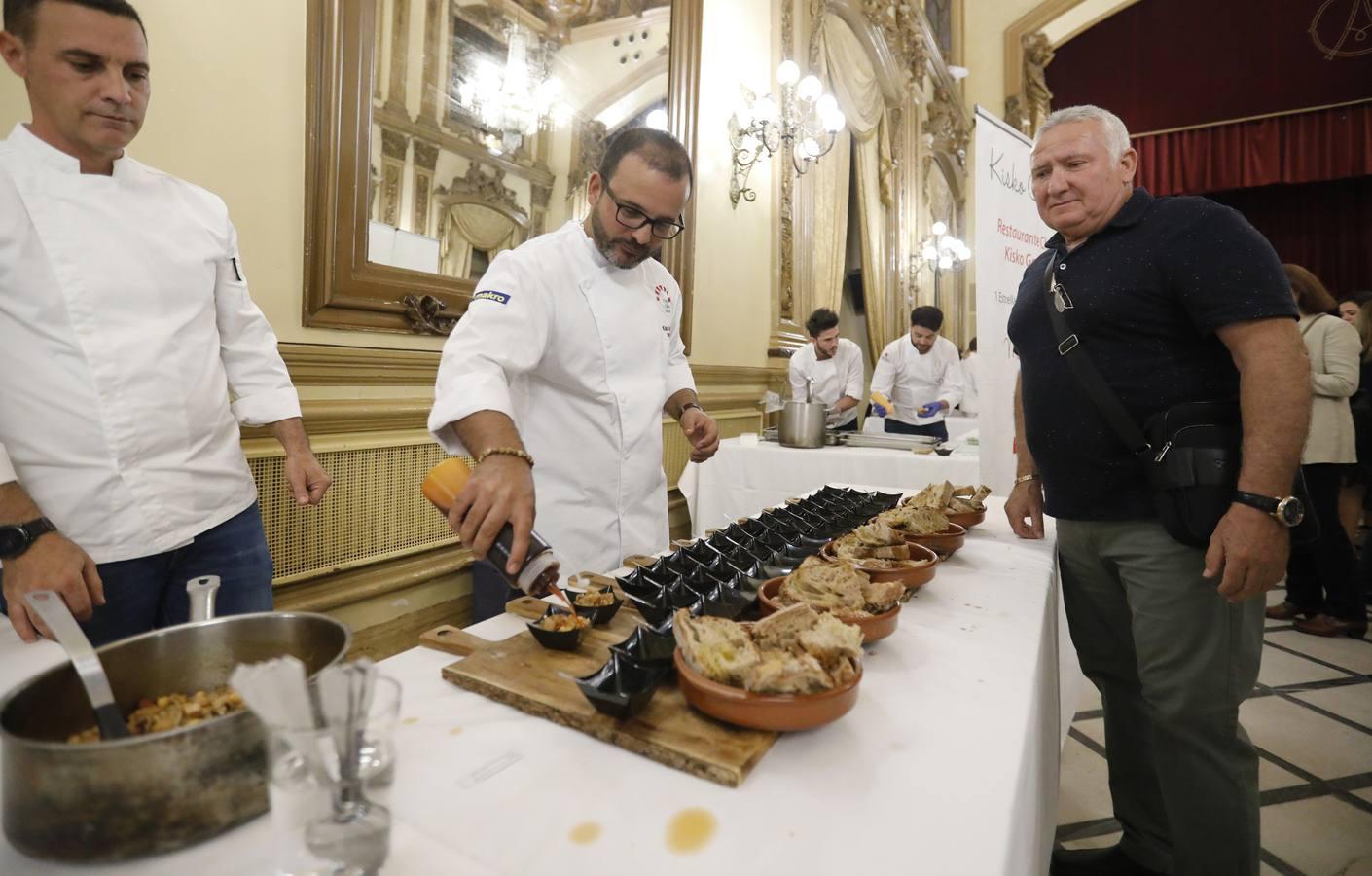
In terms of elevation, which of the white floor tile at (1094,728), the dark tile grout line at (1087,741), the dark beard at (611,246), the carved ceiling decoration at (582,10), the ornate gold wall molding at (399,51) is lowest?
the dark tile grout line at (1087,741)

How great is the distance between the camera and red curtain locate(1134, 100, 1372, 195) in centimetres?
860

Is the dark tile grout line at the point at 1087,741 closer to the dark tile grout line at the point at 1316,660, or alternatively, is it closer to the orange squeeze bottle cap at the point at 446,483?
the dark tile grout line at the point at 1316,660

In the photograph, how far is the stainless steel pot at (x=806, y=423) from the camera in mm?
3256

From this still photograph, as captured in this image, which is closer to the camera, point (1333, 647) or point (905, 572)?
point (905, 572)

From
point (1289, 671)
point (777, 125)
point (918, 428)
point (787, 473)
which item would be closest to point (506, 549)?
point (787, 473)

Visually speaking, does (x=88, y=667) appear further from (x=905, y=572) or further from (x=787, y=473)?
(x=787, y=473)

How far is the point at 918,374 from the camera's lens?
5410mm

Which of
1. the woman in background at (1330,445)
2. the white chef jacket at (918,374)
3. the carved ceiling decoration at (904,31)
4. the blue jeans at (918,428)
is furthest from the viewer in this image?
the carved ceiling decoration at (904,31)

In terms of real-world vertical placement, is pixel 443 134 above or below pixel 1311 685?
above

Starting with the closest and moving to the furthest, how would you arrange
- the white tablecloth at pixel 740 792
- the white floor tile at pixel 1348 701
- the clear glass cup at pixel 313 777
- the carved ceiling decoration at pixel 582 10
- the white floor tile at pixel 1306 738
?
the clear glass cup at pixel 313 777 < the white tablecloth at pixel 740 792 < the white floor tile at pixel 1306 738 < the white floor tile at pixel 1348 701 < the carved ceiling decoration at pixel 582 10

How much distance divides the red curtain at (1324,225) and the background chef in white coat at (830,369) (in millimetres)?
8261

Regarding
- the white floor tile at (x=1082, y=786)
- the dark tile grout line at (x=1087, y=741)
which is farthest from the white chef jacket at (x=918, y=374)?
the white floor tile at (x=1082, y=786)

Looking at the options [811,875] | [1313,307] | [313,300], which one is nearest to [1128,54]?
[1313,307]

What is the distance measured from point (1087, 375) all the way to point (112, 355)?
1839 millimetres
